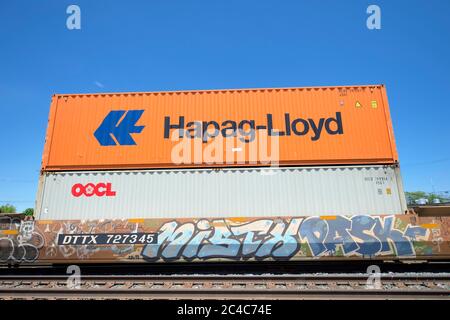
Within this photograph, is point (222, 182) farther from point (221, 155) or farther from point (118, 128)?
point (118, 128)

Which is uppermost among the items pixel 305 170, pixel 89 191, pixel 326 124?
pixel 326 124

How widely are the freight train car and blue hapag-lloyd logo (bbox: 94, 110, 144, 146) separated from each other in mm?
46

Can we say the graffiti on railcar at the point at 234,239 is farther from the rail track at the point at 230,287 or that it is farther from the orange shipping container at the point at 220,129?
the orange shipping container at the point at 220,129

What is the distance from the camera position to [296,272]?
9.27m

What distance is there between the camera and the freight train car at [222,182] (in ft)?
28.7

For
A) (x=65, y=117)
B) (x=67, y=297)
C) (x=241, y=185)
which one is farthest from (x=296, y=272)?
(x=65, y=117)

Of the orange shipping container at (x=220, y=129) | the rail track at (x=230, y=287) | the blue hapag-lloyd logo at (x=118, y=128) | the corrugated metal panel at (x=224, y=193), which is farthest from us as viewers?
the blue hapag-lloyd logo at (x=118, y=128)

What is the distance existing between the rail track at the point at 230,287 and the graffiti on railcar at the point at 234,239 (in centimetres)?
112

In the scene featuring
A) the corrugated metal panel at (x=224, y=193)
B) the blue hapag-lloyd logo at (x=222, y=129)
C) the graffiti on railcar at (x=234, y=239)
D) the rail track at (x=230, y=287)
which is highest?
the blue hapag-lloyd logo at (x=222, y=129)

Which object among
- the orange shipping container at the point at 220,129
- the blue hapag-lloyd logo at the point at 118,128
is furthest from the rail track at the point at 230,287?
the blue hapag-lloyd logo at the point at 118,128

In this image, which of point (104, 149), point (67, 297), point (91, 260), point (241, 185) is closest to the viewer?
point (67, 297)

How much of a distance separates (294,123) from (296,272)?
5.76 metres

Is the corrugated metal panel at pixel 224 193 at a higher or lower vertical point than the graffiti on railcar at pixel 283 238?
higher
